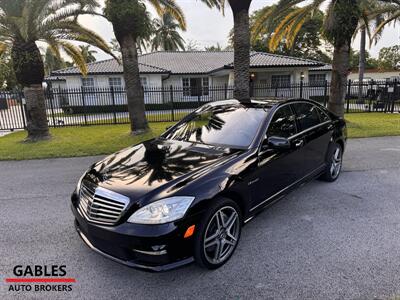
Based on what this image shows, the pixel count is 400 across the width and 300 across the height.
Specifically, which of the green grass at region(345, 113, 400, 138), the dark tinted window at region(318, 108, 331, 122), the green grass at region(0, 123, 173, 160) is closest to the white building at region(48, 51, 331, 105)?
the green grass at region(345, 113, 400, 138)

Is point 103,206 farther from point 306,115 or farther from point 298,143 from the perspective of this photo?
point 306,115

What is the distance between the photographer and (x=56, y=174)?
239 inches

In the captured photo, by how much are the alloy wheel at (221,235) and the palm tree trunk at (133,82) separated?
7.69 meters

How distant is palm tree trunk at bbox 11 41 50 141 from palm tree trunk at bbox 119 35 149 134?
2987mm

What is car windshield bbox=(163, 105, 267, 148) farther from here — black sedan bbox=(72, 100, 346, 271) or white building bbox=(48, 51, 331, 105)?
white building bbox=(48, 51, 331, 105)

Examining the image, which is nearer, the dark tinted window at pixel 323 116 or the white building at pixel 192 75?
the dark tinted window at pixel 323 116

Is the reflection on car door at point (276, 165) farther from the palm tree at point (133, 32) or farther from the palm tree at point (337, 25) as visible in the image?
the palm tree at point (337, 25)

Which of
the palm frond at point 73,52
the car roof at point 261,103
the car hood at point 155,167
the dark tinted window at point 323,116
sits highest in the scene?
the palm frond at point 73,52

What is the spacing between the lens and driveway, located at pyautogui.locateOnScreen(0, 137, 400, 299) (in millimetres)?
2504

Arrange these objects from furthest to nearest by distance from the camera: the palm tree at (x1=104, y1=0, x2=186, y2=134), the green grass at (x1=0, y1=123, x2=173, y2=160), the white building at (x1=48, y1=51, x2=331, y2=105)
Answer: the white building at (x1=48, y1=51, x2=331, y2=105), the palm tree at (x1=104, y1=0, x2=186, y2=134), the green grass at (x1=0, y1=123, x2=173, y2=160)

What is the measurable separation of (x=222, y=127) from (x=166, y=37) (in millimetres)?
38525

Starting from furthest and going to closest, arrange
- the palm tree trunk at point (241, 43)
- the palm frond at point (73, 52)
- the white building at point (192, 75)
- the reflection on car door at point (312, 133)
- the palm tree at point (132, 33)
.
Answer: the white building at point (192, 75)
the palm frond at point (73, 52)
the palm tree at point (132, 33)
the palm tree trunk at point (241, 43)
the reflection on car door at point (312, 133)

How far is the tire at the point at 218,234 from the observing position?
2.58 meters

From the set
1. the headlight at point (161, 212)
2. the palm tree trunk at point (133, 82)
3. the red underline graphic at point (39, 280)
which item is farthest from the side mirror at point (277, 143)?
the palm tree trunk at point (133, 82)
